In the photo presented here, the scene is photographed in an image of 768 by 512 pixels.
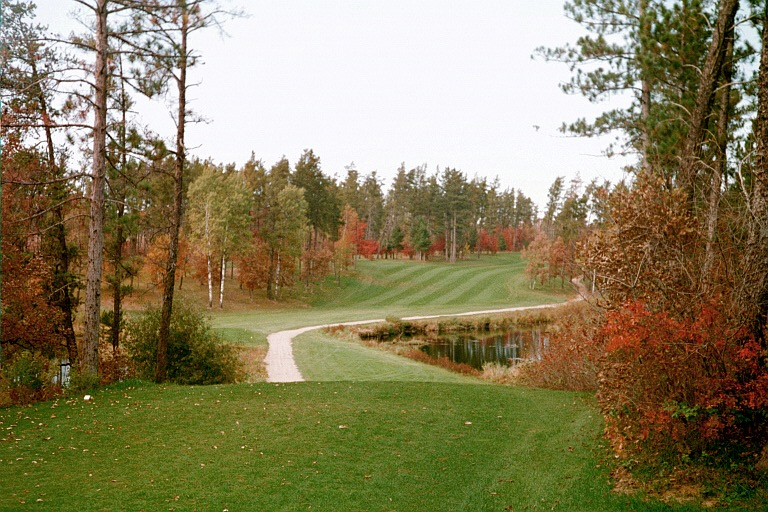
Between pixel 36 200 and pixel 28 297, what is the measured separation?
297 cm

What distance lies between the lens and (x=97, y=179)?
11.6 meters

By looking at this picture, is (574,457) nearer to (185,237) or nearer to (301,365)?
(301,365)

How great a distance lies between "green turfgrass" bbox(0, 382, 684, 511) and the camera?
20.5 feet

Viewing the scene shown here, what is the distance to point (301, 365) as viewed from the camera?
2084 cm

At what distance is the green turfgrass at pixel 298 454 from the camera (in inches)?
246

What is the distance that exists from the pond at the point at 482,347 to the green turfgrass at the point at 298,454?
48.7 ft

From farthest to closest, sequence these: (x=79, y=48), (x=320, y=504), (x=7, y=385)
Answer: (x=79, y=48) < (x=7, y=385) < (x=320, y=504)

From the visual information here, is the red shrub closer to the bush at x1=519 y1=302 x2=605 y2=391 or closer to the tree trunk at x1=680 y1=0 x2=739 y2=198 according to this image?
the tree trunk at x1=680 y1=0 x2=739 y2=198

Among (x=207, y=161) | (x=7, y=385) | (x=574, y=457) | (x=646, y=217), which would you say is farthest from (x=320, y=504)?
(x=207, y=161)

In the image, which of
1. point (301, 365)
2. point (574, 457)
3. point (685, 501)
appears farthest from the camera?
point (301, 365)

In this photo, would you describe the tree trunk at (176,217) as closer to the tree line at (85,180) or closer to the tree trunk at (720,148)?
the tree line at (85,180)

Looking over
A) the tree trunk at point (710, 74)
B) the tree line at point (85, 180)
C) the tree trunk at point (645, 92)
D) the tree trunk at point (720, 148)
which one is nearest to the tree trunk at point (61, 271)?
the tree line at point (85, 180)

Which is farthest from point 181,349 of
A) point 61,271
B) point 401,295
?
point 401,295

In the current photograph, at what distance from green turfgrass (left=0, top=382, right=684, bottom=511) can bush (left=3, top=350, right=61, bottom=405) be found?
816 mm
